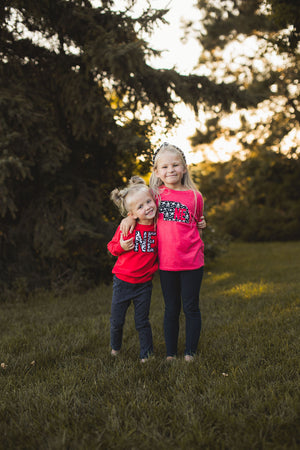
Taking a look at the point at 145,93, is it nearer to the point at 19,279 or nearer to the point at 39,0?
the point at 39,0

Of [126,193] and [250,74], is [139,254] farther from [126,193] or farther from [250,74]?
[250,74]

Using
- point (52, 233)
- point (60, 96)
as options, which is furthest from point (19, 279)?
point (60, 96)

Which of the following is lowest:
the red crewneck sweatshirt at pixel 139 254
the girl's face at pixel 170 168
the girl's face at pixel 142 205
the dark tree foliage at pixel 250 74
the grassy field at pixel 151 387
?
the grassy field at pixel 151 387

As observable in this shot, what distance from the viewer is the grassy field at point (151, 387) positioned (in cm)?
204

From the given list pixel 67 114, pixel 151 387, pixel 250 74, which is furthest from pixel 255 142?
pixel 151 387

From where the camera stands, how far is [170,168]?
309 cm

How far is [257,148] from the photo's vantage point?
18109 millimetres

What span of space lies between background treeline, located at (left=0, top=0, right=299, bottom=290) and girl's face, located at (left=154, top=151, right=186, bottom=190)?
260cm

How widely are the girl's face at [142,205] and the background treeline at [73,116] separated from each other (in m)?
2.76

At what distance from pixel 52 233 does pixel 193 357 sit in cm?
395

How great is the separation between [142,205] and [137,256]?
432 mm

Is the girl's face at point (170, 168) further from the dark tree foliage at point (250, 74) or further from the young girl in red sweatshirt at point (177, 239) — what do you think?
the dark tree foliage at point (250, 74)

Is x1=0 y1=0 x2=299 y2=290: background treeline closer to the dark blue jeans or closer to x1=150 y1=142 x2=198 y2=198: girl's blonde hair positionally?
x1=150 y1=142 x2=198 y2=198: girl's blonde hair

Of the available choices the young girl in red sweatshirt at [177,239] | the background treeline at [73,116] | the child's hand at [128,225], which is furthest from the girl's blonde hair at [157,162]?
the background treeline at [73,116]
